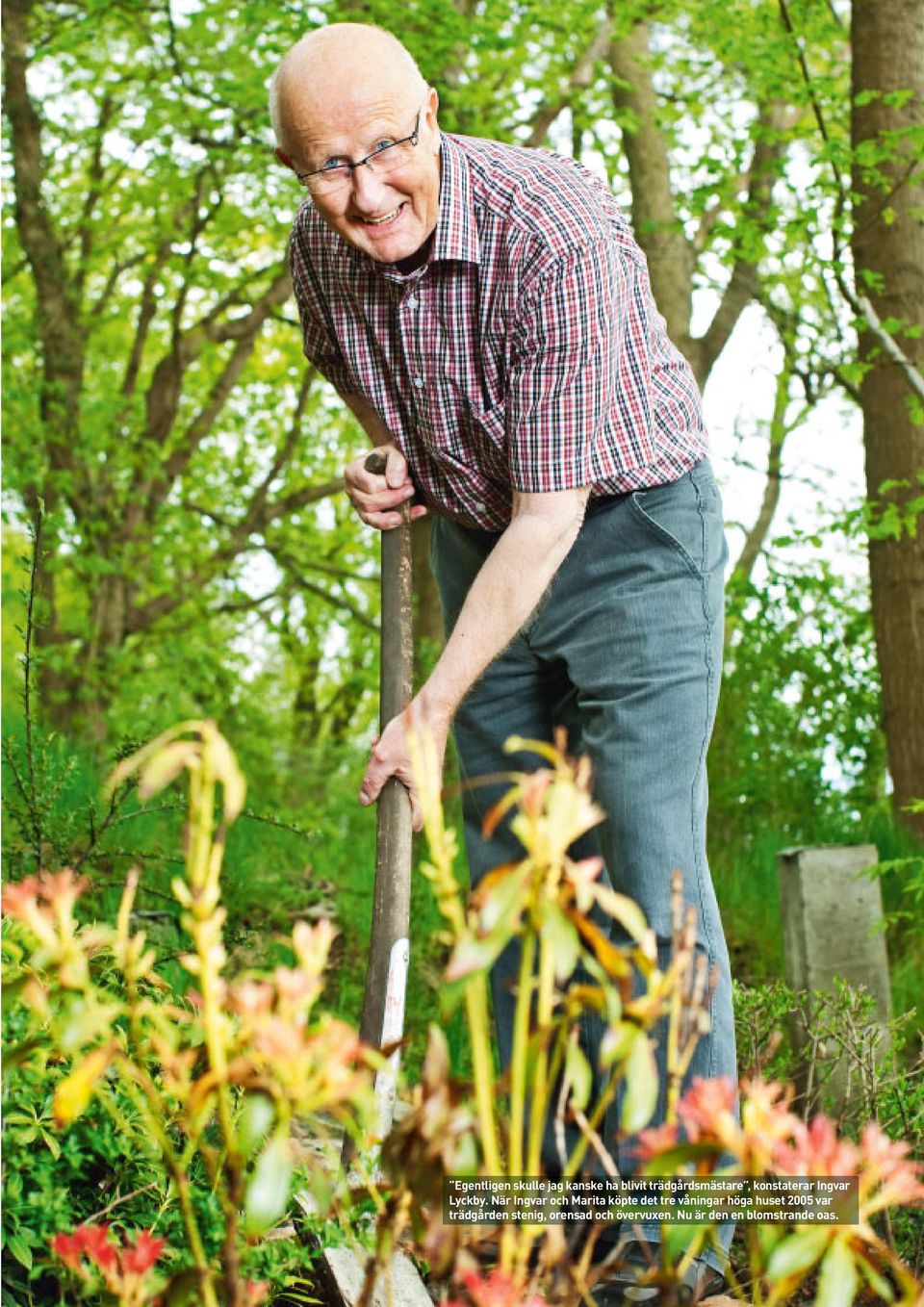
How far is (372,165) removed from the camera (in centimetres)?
221

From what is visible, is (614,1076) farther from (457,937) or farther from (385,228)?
(385,228)

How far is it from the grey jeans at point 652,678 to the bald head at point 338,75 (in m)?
0.78

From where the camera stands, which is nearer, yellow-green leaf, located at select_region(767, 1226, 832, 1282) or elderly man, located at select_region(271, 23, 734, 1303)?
yellow-green leaf, located at select_region(767, 1226, 832, 1282)

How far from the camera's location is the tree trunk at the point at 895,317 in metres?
→ 4.80

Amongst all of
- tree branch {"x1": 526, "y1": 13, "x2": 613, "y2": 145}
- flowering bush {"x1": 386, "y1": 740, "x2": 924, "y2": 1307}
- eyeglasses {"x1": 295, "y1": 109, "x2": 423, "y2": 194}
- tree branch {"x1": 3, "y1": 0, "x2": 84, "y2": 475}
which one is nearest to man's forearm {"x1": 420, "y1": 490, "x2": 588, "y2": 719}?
eyeglasses {"x1": 295, "y1": 109, "x2": 423, "y2": 194}

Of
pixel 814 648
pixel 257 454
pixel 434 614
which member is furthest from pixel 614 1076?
pixel 257 454

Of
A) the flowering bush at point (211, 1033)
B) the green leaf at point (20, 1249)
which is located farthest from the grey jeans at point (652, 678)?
the flowering bush at point (211, 1033)

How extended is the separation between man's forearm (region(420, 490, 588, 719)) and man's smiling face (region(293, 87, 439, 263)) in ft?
1.78

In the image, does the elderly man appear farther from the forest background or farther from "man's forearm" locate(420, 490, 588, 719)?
the forest background

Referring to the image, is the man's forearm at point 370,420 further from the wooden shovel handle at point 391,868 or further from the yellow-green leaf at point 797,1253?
the yellow-green leaf at point 797,1253

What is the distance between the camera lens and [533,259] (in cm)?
228

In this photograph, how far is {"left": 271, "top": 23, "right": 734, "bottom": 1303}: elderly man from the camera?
7.22 feet

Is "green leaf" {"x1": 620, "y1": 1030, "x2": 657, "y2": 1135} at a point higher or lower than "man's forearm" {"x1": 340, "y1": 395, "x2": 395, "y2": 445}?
lower

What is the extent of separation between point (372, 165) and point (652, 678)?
3.13ft
